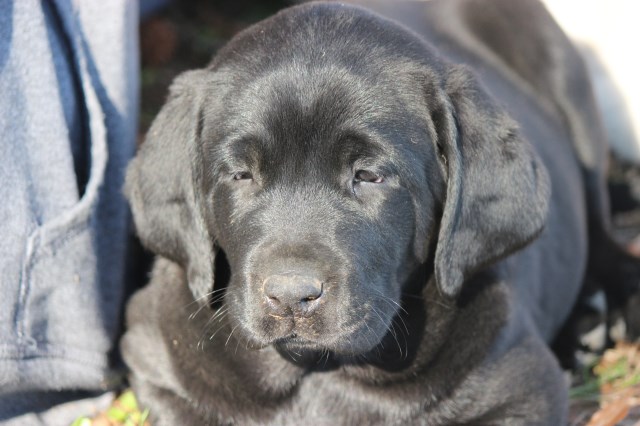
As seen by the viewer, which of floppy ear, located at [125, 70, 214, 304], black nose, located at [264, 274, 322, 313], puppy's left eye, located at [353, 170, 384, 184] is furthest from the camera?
floppy ear, located at [125, 70, 214, 304]

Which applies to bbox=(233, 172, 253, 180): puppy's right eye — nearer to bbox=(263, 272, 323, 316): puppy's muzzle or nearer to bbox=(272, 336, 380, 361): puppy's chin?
bbox=(263, 272, 323, 316): puppy's muzzle

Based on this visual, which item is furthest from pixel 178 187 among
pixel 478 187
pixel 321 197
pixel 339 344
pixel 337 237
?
pixel 478 187

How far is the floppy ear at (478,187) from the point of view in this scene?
139 inches

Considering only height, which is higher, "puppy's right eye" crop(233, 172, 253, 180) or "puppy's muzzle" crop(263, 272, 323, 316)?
"puppy's right eye" crop(233, 172, 253, 180)

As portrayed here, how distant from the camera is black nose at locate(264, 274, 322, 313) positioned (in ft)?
10.2

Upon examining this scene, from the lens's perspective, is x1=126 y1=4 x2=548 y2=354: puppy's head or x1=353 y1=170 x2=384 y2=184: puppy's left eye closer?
x1=126 y1=4 x2=548 y2=354: puppy's head

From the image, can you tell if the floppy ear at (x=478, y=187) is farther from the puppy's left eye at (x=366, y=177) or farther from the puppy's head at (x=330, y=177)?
the puppy's left eye at (x=366, y=177)

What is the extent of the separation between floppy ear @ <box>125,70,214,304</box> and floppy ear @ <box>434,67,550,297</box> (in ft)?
2.86

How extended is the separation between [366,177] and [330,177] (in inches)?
5.0

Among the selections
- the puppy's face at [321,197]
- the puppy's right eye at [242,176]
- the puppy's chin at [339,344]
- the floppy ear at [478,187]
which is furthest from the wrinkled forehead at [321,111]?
the puppy's chin at [339,344]

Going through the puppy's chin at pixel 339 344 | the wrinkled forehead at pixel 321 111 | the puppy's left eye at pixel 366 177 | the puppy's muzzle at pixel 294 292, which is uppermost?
the wrinkled forehead at pixel 321 111

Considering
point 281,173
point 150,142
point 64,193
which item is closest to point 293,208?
point 281,173

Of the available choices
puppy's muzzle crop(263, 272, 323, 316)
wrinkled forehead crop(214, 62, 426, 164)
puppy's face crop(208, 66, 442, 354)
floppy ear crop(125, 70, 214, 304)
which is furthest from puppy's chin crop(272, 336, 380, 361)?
wrinkled forehead crop(214, 62, 426, 164)

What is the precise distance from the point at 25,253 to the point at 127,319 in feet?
1.90
